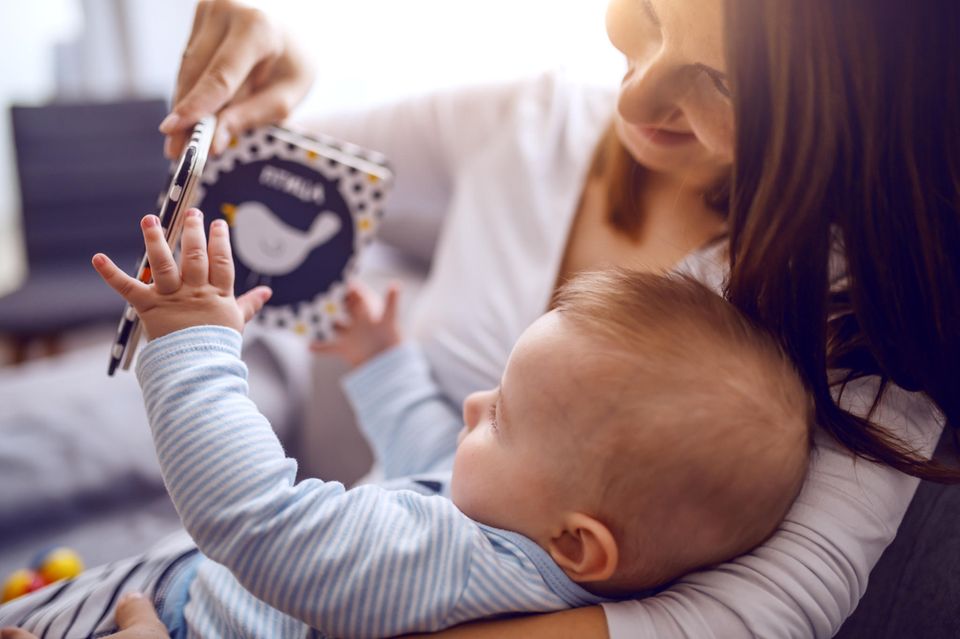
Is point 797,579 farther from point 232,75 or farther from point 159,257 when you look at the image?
point 232,75

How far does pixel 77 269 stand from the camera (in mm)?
1956

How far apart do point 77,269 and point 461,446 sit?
1631 mm

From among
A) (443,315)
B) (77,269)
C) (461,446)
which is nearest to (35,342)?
(77,269)

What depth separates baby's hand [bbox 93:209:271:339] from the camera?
548 millimetres

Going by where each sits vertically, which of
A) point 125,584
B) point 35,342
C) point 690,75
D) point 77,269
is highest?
point 690,75

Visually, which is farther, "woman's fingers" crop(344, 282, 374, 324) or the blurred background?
the blurred background

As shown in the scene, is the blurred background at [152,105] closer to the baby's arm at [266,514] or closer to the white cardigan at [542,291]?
the white cardigan at [542,291]

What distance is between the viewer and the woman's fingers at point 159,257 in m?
0.54

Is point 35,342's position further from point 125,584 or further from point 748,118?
point 748,118

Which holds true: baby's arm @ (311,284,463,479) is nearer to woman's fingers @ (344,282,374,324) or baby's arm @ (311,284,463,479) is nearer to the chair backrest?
woman's fingers @ (344,282,374,324)

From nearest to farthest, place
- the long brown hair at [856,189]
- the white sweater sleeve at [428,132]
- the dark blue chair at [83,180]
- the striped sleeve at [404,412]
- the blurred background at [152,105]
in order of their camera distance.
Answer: the long brown hair at [856,189] < the striped sleeve at [404,412] < the white sweater sleeve at [428,132] < the blurred background at [152,105] < the dark blue chair at [83,180]

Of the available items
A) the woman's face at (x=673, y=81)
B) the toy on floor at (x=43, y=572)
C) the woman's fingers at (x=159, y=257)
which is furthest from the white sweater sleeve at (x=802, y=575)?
the toy on floor at (x=43, y=572)

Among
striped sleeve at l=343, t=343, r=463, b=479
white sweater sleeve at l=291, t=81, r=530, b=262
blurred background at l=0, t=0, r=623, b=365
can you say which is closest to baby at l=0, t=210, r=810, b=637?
striped sleeve at l=343, t=343, r=463, b=479

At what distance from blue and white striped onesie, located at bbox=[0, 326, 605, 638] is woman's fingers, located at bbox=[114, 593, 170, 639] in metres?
0.06
